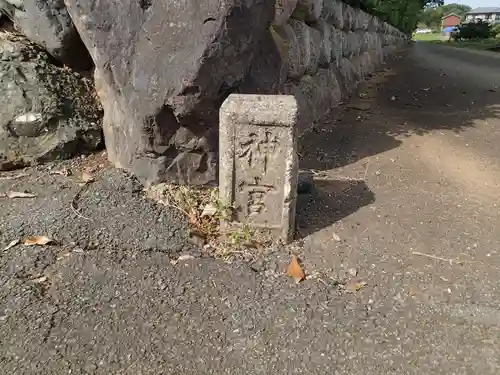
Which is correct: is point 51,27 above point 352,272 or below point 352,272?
above

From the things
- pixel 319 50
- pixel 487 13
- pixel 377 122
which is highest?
pixel 319 50

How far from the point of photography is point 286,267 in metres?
2.34

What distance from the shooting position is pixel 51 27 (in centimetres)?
338

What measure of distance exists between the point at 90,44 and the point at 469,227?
8.51 ft

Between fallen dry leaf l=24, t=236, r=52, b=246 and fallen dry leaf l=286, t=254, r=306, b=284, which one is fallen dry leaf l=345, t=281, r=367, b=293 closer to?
fallen dry leaf l=286, t=254, r=306, b=284

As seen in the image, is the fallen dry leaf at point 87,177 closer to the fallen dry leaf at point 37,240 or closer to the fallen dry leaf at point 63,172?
the fallen dry leaf at point 63,172

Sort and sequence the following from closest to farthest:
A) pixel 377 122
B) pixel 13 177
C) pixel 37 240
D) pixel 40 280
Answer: pixel 40 280
pixel 37 240
pixel 13 177
pixel 377 122

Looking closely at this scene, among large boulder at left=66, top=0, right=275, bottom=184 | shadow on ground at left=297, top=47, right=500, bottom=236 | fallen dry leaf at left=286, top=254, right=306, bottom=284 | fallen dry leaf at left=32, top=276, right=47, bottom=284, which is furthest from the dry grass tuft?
fallen dry leaf at left=32, top=276, right=47, bottom=284

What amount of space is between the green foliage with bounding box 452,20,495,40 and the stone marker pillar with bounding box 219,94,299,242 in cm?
2588

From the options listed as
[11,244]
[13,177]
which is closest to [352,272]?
[11,244]

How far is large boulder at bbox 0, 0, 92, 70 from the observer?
11.1ft

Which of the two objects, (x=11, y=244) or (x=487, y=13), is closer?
(x=11, y=244)

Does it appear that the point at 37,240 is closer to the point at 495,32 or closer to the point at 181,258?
the point at 181,258

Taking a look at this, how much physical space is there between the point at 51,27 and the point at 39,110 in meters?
0.65
